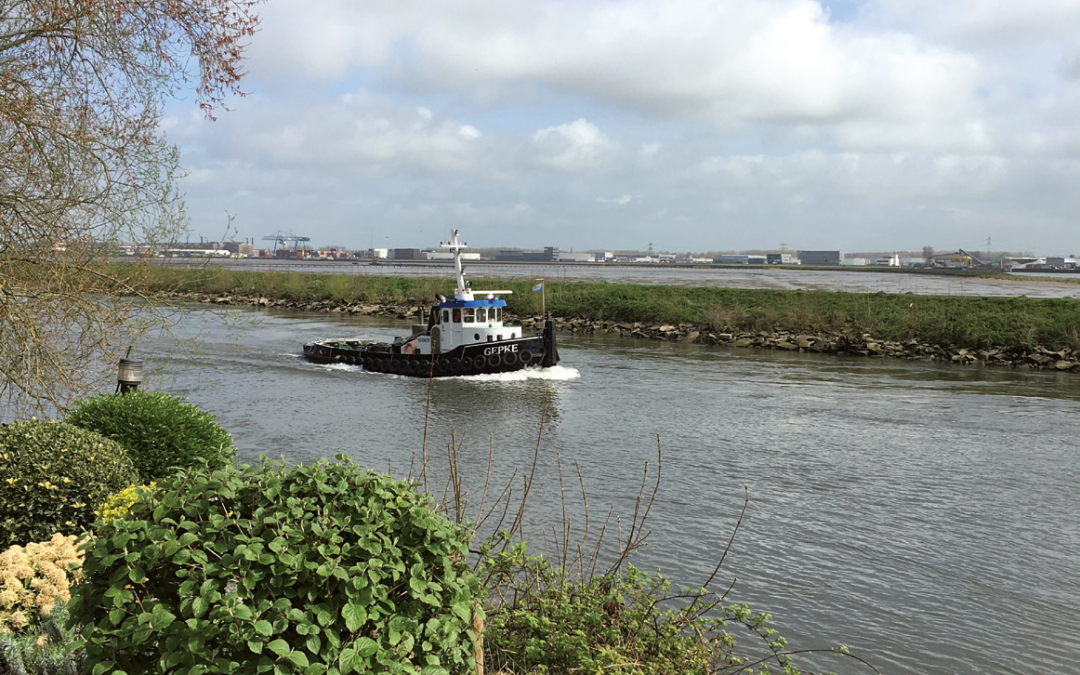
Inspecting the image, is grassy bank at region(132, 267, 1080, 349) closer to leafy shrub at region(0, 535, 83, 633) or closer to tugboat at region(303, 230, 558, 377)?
tugboat at region(303, 230, 558, 377)

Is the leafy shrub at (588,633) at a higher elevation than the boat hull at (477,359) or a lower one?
higher

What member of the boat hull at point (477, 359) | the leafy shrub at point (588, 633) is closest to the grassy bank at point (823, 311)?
the boat hull at point (477, 359)

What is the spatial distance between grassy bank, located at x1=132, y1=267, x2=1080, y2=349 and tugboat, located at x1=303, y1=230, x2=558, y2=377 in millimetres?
14821

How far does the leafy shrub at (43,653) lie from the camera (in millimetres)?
4648

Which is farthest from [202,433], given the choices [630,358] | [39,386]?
[630,358]

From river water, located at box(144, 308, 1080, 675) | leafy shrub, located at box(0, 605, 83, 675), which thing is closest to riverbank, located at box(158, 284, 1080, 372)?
river water, located at box(144, 308, 1080, 675)

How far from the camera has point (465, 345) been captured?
3144 centimetres

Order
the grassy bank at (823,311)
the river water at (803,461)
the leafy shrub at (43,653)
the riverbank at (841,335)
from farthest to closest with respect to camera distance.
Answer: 1. the grassy bank at (823,311)
2. the riverbank at (841,335)
3. the river water at (803,461)
4. the leafy shrub at (43,653)

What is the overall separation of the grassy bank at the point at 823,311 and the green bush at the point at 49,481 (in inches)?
1423

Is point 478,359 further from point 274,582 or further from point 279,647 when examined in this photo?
point 279,647

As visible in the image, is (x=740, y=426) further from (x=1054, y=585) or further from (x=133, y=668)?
(x=133, y=668)

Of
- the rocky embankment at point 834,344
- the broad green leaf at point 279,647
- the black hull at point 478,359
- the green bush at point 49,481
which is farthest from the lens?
the rocky embankment at point 834,344

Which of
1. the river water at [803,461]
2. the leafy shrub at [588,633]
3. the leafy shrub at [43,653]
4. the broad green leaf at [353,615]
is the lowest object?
the river water at [803,461]

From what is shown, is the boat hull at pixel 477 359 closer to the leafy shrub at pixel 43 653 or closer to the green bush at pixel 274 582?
the leafy shrub at pixel 43 653
